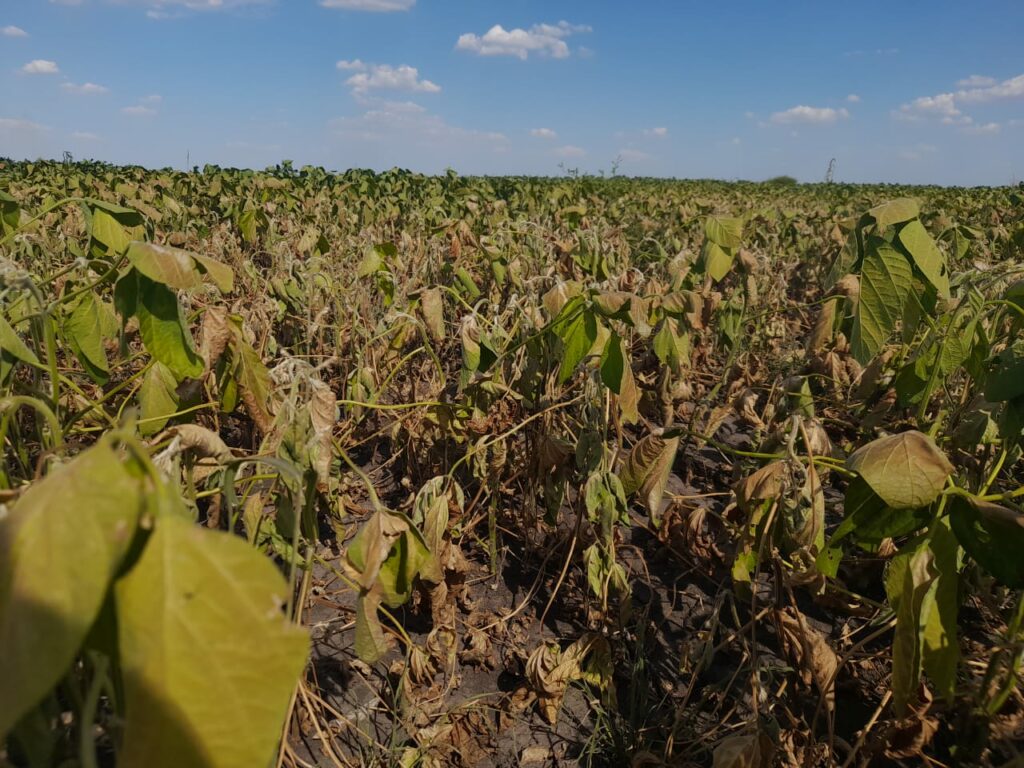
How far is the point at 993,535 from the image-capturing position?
92 cm

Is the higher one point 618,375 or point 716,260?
point 716,260

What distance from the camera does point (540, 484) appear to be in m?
2.12

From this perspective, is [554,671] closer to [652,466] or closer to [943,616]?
[652,466]

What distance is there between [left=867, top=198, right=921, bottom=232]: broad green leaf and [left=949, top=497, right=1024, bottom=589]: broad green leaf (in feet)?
1.81

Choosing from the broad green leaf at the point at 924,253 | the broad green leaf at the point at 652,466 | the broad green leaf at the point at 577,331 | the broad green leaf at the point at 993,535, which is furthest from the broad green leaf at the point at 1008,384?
the broad green leaf at the point at 577,331

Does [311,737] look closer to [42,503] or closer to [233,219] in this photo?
[42,503]

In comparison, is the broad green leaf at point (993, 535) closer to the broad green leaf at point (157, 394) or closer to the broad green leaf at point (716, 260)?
the broad green leaf at point (716, 260)

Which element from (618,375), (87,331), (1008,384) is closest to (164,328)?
(87,331)

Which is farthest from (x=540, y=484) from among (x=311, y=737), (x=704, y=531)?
(x=311, y=737)

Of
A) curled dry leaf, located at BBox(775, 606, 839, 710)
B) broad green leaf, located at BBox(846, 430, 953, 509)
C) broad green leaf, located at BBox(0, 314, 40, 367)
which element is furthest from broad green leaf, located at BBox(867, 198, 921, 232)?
broad green leaf, located at BBox(0, 314, 40, 367)

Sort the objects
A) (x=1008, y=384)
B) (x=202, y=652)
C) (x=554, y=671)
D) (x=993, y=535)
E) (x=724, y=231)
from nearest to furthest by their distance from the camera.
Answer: (x=202, y=652) → (x=993, y=535) → (x=1008, y=384) → (x=554, y=671) → (x=724, y=231)

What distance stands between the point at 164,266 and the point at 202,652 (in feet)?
2.34

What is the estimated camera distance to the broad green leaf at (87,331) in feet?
4.22

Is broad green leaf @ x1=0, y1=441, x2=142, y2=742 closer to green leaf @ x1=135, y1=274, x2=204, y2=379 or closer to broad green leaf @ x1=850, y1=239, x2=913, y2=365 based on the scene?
green leaf @ x1=135, y1=274, x2=204, y2=379
